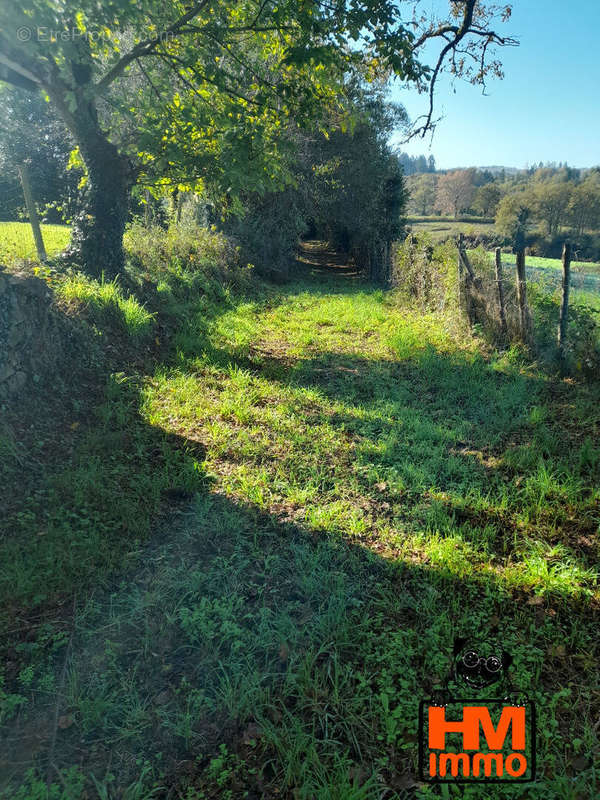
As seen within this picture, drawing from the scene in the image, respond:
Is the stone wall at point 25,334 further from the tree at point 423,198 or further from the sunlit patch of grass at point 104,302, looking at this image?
the tree at point 423,198

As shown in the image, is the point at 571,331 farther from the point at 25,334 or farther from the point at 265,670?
the point at 25,334

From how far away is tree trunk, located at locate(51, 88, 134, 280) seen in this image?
8328 mm

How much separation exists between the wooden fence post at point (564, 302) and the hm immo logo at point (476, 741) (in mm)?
6342

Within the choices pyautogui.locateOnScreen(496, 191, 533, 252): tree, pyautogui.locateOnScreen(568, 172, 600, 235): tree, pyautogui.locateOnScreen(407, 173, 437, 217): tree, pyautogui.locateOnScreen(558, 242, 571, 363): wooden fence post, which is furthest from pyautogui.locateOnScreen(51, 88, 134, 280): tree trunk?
pyautogui.locateOnScreen(407, 173, 437, 217): tree

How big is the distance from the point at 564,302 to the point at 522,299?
93cm

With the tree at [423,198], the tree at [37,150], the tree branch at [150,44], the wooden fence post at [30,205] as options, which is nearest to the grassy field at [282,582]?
the wooden fence post at [30,205]

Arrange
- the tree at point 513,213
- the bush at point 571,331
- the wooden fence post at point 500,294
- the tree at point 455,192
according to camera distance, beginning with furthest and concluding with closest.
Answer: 1. the tree at point 455,192
2. the tree at point 513,213
3. the wooden fence post at point 500,294
4. the bush at point 571,331

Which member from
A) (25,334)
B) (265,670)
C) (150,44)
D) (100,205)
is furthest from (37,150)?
(265,670)

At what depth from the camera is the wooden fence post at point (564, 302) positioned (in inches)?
274

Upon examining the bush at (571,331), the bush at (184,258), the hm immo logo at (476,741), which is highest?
the bush at (184,258)

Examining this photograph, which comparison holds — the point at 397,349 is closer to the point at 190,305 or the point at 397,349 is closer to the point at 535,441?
the point at 535,441

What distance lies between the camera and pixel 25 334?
5.19 metres

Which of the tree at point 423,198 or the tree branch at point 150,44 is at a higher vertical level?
the tree at point 423,198

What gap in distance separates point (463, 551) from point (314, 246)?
35198 millimetres
